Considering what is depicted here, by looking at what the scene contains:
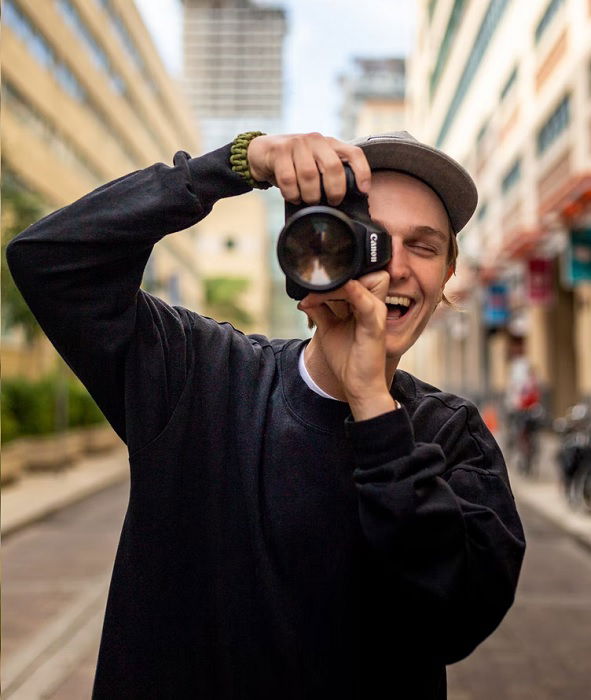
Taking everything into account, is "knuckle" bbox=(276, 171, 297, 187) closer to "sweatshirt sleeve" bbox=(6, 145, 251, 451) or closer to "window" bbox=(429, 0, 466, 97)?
"sweatshirt sleeve" bbox=(6, 145, 251, 451)

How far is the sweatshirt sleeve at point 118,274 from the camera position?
5.13 ft

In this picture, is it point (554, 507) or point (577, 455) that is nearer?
point (577, 455)

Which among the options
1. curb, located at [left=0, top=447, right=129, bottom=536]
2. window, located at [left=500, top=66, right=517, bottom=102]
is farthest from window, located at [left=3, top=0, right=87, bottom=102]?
window, located at [left=500, top=66, right=517, bottom=102]

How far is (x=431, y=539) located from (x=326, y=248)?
475 millimetres

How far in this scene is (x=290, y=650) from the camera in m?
1.56

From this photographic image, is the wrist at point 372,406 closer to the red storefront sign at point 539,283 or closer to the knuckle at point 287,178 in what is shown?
the knuckle at point 287,178

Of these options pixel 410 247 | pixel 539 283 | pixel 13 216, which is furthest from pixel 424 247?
pixel 539 283

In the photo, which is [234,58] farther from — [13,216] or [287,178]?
[287,178]

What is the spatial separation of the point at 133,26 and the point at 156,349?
126 feet

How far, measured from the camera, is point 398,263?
1617 mm

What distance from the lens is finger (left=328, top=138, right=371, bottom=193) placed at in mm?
1496

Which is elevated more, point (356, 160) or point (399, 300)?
point (356, 160)

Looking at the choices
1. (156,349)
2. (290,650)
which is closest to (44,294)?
(156,349)

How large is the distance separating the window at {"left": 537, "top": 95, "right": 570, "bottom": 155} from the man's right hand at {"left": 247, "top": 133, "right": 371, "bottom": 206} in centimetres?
2142
